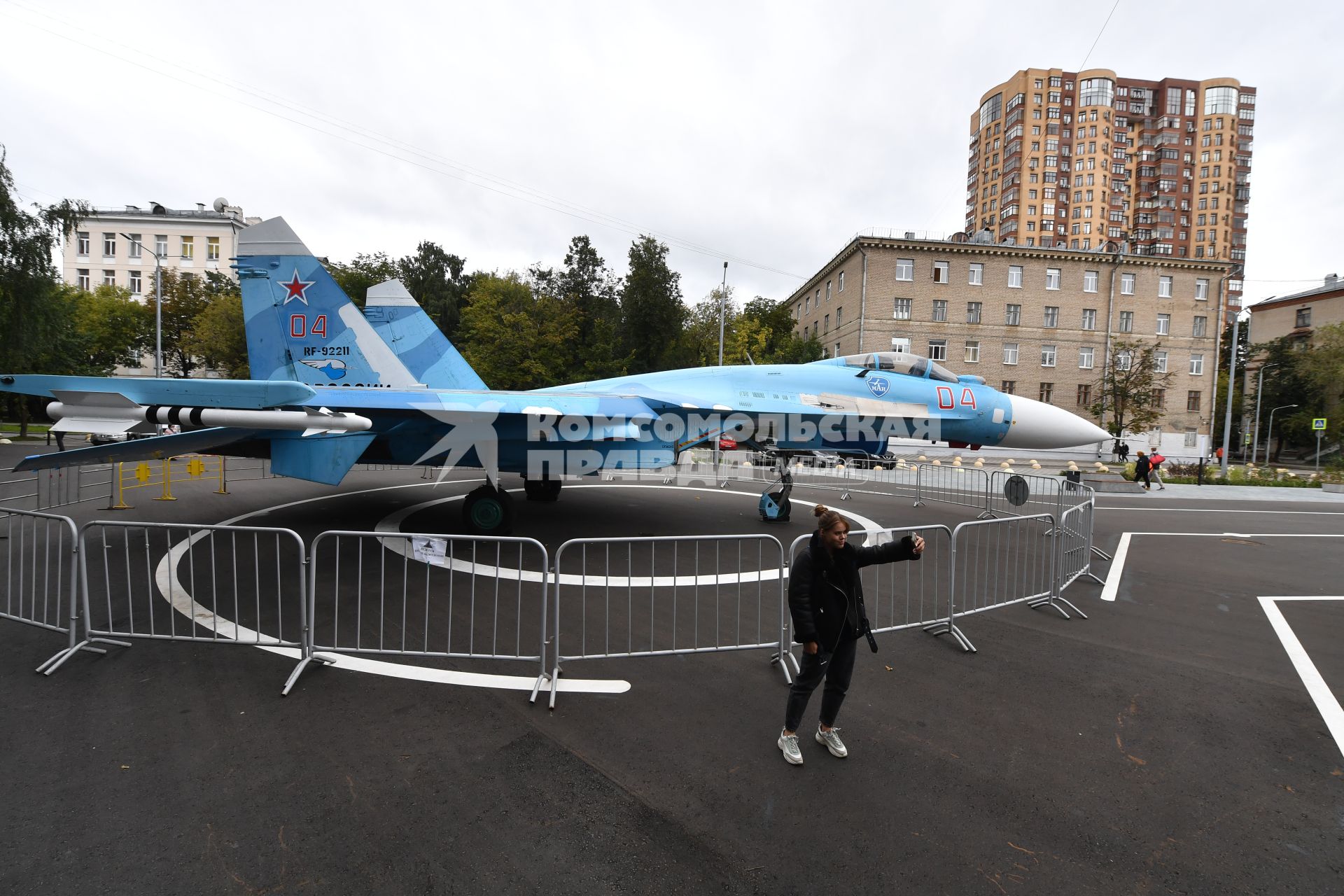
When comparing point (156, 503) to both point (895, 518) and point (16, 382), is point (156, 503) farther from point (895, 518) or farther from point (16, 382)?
point (895, 518)

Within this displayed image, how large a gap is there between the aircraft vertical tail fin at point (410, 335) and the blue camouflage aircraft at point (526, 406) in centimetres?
3

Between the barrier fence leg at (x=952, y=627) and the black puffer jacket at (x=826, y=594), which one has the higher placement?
the black puffer jacket at (x=826, y=594)

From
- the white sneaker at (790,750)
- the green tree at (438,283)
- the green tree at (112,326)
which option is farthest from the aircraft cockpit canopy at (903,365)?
the green tree at (112,326)

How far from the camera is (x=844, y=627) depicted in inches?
115

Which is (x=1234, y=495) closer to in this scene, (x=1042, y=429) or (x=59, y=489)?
(x=1042, y=429)

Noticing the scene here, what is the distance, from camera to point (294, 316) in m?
8.44

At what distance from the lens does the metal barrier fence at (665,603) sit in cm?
404

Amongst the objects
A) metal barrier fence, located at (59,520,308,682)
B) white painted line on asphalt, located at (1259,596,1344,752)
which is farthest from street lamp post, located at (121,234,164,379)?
white painted line on asphalt, located at (1259,596,1344,752)

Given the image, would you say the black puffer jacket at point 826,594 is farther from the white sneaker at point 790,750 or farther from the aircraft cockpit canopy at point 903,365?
the aircraft cockpit canopy at point 903,365

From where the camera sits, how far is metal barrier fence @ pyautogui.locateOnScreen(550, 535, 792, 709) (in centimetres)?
404

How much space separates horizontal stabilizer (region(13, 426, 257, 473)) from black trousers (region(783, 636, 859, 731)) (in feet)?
18.6

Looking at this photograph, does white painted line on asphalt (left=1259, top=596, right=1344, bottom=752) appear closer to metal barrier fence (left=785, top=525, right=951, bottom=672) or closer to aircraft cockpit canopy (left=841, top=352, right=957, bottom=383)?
metal barrier fence (left=785, top=525, right=951, bottom=672)

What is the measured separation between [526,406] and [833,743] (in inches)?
208

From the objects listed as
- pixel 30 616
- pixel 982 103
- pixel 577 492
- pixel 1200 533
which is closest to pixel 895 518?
pixel 1200 533
